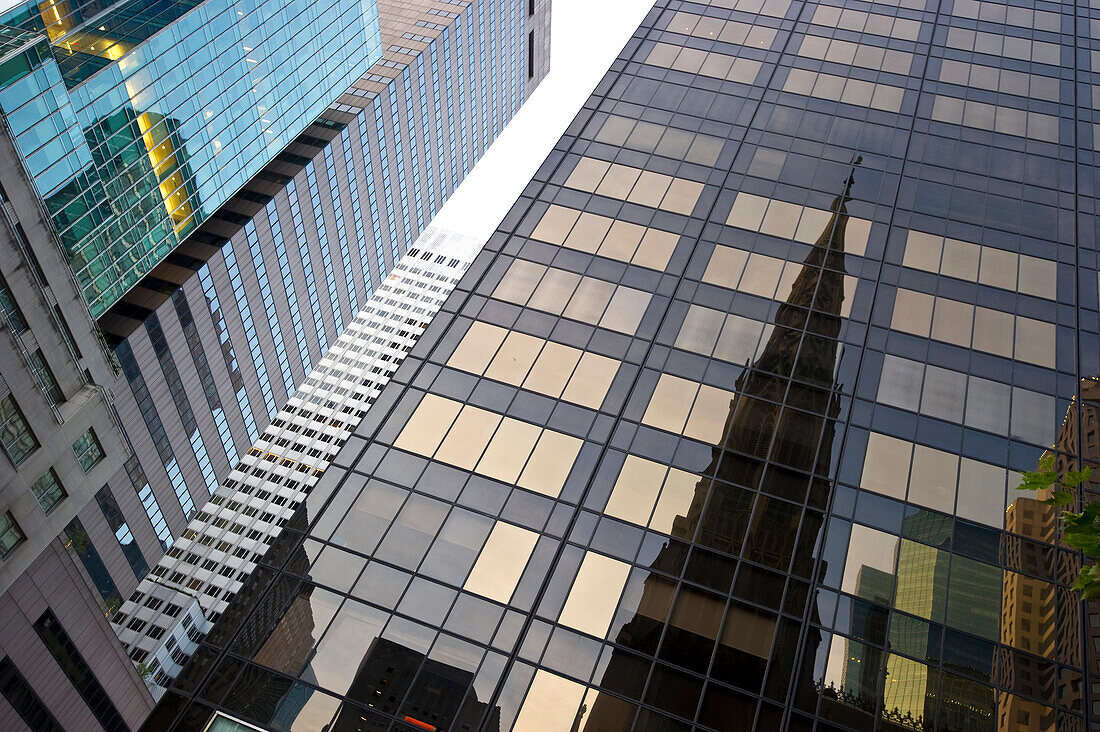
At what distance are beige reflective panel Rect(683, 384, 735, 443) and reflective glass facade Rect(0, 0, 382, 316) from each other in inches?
1732

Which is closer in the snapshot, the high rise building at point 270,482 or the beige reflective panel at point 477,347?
the beige reflective panel at point 477,347

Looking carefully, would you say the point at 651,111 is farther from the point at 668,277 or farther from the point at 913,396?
the point at 913,396

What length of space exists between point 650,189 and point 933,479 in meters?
18.8

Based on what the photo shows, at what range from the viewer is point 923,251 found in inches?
1378

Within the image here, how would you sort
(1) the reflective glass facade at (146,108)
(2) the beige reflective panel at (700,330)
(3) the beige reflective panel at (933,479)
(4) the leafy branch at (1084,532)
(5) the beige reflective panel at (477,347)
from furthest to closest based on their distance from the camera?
(1) the reflective glass facade at (146,108), (2) the beige reflective panel at (700,330), (5) the beige reflective panel at (477,347), (3) the beige reflective panel at (933,479), (4) the leafy branch at (1084,532)

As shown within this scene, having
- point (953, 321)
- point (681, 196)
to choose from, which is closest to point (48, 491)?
point (681, 196)

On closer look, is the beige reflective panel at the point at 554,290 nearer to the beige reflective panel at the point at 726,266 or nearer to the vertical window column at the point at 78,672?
the beige reflective panel at the point at 726,266

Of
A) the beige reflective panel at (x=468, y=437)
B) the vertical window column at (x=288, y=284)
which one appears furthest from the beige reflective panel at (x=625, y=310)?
the vertical window column at (x=288, y=284)

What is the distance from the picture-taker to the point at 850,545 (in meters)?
26.4

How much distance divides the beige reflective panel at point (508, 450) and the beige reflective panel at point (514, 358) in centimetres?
221

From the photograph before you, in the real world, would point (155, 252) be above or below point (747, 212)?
below

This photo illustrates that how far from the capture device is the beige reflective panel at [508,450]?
93.4ft

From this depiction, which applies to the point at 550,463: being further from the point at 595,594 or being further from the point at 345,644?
the point at 345,644

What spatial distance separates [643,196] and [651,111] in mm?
7361
